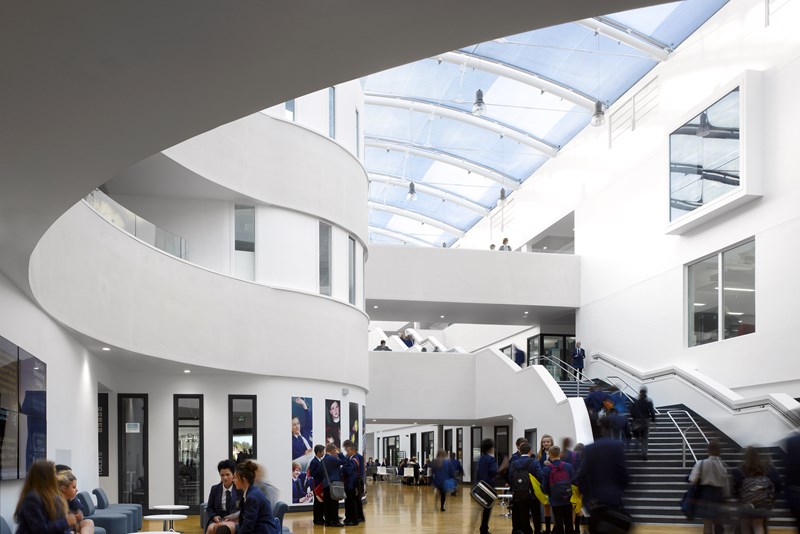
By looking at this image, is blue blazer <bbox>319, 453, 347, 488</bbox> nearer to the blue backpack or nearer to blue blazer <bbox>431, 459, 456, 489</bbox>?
blue blazer <bbox>431, 459, 456, 489</bbox>

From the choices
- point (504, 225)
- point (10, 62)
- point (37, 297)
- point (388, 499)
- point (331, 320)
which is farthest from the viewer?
point (504, 225)

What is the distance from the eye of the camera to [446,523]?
15.9 m

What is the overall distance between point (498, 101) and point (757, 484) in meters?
21.7

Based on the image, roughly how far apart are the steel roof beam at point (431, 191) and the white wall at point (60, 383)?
75.7 ft

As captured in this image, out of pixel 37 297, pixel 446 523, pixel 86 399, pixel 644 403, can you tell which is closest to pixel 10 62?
pixel 37 297

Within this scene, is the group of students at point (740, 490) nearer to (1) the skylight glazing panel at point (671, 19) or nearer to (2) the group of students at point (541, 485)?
(2) the group of students at point (541, 485)

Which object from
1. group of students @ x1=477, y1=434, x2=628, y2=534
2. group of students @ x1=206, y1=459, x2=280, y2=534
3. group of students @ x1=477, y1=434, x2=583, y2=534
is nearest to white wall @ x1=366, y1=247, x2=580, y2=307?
group of students @ x1=477, y1=434, x2=628, y2=534

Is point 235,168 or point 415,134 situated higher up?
point 415,134

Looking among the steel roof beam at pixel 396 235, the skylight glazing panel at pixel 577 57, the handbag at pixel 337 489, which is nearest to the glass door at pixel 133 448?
the handbag at pixel 337 489

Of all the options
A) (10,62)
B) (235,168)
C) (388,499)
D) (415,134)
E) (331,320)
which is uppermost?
(415,134)

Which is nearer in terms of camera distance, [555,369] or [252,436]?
[252,436]

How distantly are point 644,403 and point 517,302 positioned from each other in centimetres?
1083

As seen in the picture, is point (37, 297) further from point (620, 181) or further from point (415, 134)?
point (415, 134)

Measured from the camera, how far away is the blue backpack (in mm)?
11844
